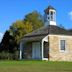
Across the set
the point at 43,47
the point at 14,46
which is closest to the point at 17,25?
the point at 14,46

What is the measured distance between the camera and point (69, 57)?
46.4 metres

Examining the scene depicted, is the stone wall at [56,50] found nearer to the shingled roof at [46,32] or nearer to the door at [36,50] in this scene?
the shingled roof at [46,32]

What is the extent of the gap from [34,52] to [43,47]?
317 centimetres

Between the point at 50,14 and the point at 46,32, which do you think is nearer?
the point at 46,32

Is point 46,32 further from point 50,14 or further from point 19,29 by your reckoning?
point 19,29

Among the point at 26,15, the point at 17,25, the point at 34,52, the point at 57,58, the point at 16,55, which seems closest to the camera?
the point at 57,58

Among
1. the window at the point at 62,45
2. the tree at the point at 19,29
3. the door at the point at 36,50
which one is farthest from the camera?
the tree at the point at 19,29

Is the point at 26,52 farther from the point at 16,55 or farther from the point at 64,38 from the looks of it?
the point at 64,38
